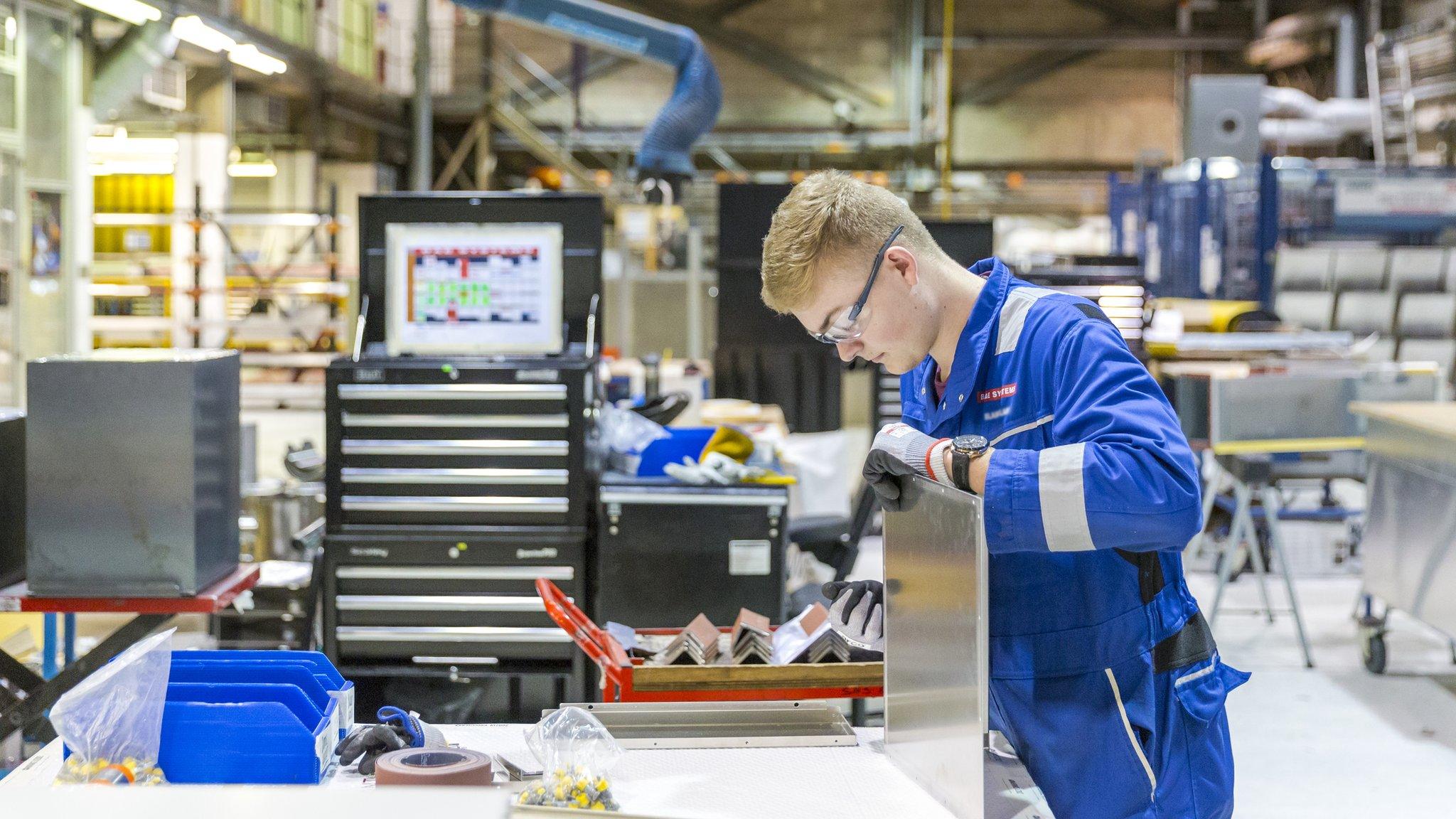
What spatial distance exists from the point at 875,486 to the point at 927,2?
1680 cm

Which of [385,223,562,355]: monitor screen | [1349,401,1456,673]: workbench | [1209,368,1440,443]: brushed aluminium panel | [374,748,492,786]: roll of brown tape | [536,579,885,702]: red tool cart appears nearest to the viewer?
[374,748,492,786]: roll of brown tape

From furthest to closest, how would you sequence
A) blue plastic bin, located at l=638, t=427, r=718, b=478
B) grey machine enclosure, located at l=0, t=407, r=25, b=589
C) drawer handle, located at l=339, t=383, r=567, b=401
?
1. blue plastic bin, located at l=638, t=427, r=718, b=478
2. drawer handle, located at l=339, t=383, r=567, b=401
3. grey machine enclosure, located at l=0, t=407, r=25, b=589

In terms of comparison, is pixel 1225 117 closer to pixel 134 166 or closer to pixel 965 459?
pixel 134 166

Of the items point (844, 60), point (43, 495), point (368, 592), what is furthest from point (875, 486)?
point (844, 60)

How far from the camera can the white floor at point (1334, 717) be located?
3719 millimetres

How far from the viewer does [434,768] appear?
1.42 meters

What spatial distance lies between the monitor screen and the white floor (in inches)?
96.8

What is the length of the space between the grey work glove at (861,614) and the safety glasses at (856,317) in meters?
0.39

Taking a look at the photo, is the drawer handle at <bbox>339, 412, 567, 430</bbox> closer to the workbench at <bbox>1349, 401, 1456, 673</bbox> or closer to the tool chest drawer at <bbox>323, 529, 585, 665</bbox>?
the tool chest drawer at <bbox>323, 529, 585, 665</bbox>

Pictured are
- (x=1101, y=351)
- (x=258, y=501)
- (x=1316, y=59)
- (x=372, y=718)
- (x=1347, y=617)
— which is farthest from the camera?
(x=1316, y=59)

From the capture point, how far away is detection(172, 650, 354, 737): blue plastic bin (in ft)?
5.82

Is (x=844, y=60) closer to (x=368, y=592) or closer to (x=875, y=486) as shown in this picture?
(x=368, y=592)

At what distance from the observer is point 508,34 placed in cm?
1736

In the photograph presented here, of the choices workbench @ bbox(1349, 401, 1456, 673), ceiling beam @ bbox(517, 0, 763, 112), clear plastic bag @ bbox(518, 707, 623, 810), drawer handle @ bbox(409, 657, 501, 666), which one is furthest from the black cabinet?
ceiling beam @ bbox(517, 0, 763, 112)
